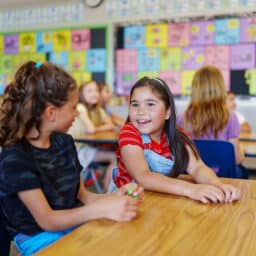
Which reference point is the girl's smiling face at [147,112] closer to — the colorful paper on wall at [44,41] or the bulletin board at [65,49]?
the bulletin board at [65,49]

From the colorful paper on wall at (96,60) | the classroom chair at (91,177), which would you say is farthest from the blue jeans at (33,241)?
the colorful paper on wall at (96,60)

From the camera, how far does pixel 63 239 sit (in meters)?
0.80

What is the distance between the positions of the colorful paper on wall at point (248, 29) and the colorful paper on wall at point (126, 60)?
1.30 meters

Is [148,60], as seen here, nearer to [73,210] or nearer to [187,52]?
[187,52]

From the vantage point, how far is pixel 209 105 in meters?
2.44

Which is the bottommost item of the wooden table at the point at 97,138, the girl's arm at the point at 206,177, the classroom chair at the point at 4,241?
the wooden table at the point at 97,138

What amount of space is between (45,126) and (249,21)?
3.63 m

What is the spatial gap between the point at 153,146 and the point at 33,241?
1.95 ft

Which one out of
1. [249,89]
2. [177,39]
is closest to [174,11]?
[177,39]

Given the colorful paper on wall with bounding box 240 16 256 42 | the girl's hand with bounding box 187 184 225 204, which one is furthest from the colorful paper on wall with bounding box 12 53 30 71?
the girl's hand with bounding box 187 184 225 204

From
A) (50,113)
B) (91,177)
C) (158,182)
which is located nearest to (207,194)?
(158,182)

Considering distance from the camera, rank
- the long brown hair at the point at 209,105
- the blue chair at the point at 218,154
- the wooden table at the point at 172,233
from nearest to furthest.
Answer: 1. the wooden table at the point at 172,233
2. the blue chair at the point at 218,154
3. the long brown hair at the point at 209,105

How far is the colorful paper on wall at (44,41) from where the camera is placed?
5.28 meters

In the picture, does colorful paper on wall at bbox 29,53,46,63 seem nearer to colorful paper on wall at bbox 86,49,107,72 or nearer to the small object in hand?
colorful paper on wall at bbox 86,49,107,72
